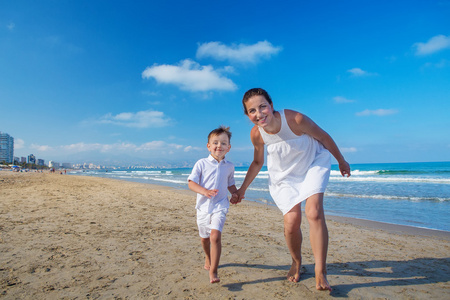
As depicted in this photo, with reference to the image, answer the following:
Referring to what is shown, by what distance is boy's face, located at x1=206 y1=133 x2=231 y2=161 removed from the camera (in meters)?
2.95

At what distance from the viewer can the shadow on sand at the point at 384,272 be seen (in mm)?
2621

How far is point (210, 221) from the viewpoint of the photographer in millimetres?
2820

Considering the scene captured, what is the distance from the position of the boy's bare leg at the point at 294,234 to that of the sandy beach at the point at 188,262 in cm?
10

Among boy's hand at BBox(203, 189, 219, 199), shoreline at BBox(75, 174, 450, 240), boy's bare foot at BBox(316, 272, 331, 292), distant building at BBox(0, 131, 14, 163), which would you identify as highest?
distant building at BBox(0, 131, 14, 163)

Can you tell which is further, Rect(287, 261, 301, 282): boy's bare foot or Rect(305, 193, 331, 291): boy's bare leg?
Rect(287, 261, 301, 282): boy's bare foot

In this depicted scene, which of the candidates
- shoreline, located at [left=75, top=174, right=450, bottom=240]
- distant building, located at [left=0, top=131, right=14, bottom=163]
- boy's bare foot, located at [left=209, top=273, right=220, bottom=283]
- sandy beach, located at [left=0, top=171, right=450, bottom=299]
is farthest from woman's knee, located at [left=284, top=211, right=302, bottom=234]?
distant building, located at [left=0, top=131, right=14, bottom=163]

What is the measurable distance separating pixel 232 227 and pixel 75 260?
2.96 meters

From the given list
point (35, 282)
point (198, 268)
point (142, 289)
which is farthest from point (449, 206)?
point (35, 282)

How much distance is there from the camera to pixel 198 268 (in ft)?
9.98

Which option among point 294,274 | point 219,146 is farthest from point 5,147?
point 294,274

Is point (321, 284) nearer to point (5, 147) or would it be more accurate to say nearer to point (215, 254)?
point (215, 254)

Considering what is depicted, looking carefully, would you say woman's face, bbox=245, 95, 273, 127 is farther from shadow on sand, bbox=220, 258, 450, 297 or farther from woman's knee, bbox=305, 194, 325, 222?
shadow on sand, bbox=220, 258, 450, 297

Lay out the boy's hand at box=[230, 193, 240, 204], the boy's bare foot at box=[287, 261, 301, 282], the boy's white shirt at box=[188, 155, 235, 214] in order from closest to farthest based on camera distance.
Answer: the boy's bare foot at box=[287, 261, 301, 282] → the boy's white shirt at box=[188, 155, 235, 214] → the boy's hand at box=[230, 193, 240, 204]

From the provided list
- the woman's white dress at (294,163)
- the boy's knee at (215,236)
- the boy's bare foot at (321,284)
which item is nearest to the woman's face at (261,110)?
the woman's white dress at (294,163)
